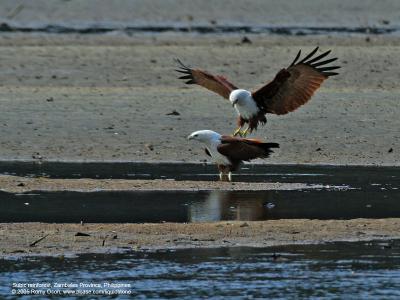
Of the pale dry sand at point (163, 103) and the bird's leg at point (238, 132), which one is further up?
the pale dry sand at point (163, 103)

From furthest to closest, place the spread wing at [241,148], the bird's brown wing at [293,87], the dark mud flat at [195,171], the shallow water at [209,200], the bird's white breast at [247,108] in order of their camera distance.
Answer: the bird's white breast at [247,108] → the bird's brown wing at [293,87] → the dark mud flat at [195,171] → the spread wing at [241,148] → the shallow water at [209,200]

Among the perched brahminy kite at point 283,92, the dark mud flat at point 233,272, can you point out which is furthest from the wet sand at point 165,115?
the perched brahminy kite at point 283,92

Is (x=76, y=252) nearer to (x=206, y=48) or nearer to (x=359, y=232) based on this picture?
(x=359, y=232)

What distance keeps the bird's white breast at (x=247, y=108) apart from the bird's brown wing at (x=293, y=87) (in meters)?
0.07

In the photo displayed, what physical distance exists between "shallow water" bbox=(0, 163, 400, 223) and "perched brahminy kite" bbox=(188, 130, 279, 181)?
0.26m

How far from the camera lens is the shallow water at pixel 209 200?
38.4ft

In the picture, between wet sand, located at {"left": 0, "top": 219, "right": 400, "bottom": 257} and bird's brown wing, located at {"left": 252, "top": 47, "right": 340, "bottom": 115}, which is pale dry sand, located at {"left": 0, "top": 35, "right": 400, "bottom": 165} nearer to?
bird's brown wing, located at {"left": 252, "top": 47, "right": 340, "bottom": 115}

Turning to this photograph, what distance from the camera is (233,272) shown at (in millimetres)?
9789

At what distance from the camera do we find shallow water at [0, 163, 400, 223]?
1170cm

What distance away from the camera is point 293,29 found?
28109mm

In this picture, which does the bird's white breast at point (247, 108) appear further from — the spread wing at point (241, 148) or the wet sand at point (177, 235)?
the wet sand at point (177, 235)

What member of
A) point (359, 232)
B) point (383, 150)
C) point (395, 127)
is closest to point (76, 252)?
point (359, 232)

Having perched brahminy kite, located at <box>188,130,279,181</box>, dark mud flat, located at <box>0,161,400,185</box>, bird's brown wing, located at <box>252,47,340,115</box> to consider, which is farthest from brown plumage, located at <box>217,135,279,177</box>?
bird's brown wing, located at <box>252,47,340,115</box>

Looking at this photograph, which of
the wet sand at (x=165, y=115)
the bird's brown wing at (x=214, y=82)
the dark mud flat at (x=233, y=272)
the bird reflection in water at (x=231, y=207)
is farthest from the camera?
the bird's brown wing at (x=214, y=82)
